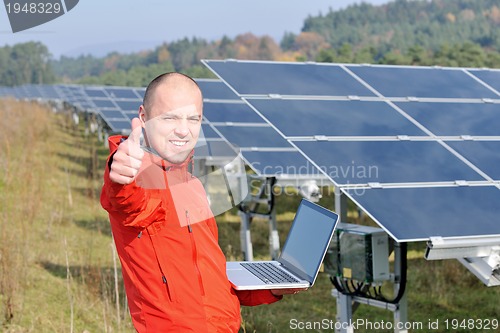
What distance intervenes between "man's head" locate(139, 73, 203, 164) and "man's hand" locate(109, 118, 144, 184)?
0.40 meters

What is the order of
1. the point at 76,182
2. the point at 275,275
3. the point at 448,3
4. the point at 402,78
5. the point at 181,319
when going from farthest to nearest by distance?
the point at 448,3 → the point at 76,182 → the point at 402,78 → the point at 275,275 → the point at 181,319

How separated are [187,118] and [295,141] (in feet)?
9.87

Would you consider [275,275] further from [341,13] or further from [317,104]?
[341,13]

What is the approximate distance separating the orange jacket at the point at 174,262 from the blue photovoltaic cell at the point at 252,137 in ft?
20.8

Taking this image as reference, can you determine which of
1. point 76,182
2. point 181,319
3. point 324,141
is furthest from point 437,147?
point 76,182

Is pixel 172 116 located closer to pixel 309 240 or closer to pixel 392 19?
pixel 309 240

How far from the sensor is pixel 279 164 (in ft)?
29.5

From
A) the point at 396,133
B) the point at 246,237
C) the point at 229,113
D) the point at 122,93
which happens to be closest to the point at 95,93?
the point at 122,93

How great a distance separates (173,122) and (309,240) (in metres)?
1.09

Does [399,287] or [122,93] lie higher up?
[122,93]

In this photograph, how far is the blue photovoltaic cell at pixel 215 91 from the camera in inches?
463

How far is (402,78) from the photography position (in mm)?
7688

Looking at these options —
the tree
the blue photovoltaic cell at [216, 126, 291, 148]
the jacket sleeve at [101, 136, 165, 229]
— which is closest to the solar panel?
the blue photovoltaic cell at [216, 126, 291, 148]

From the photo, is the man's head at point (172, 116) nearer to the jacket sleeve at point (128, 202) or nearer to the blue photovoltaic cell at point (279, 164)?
the jacket sleeve at point (128, 202)
